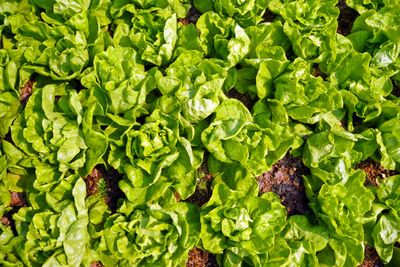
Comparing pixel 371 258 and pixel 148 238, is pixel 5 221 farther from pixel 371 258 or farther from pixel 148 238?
pixel 371 258

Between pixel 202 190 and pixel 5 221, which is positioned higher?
pixel 202 190

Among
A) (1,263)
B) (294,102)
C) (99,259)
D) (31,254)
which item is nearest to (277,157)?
(294,102)

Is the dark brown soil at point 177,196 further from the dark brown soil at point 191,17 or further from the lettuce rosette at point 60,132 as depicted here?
the dark brown soil at point 191,17

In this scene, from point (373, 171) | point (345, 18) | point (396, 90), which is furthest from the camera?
point (345, 18)

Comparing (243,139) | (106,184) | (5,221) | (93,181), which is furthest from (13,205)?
(243,139)

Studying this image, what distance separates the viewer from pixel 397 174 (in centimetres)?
547

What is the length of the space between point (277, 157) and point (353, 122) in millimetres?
1281

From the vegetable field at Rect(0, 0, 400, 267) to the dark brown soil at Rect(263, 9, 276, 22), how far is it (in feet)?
0.80

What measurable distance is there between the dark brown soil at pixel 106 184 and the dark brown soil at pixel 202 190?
2.61ft

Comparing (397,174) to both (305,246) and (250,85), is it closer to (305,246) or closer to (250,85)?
(305,246)

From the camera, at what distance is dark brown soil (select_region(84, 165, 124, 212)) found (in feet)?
16.5

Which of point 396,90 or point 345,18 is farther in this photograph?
point 345,18

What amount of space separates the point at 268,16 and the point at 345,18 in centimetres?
110

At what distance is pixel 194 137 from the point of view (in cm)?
499
